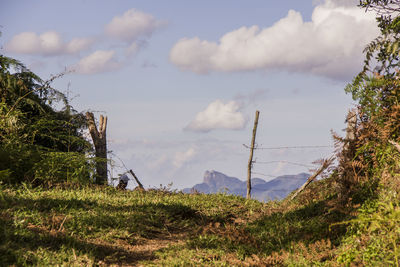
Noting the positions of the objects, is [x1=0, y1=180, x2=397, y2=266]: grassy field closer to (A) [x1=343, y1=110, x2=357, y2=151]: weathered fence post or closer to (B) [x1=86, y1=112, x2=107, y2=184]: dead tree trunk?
(A) [x1=343, y1=110, x2=357, y2=151]: weathered fence post

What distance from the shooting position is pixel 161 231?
863 centimetres

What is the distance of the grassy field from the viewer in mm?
6613

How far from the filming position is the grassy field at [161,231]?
6613 millimetres

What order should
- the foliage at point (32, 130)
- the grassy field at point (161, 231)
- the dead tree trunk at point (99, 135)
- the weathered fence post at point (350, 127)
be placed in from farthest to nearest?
the dead tree trunk at point (99, 135)
the foliage at point (32, 130)
the weathered fence post at point (350, 127)
the grassy field at point (161, 231)

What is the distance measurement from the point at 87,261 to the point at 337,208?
4.40m

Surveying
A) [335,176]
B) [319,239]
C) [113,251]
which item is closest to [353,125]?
[335,176]

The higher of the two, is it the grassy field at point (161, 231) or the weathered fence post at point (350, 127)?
the weathered fence post at point (350, 127)

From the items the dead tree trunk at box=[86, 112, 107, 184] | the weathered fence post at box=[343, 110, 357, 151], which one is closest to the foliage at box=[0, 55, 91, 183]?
the dead tree trunk at box=[86, 112, 107, 184]

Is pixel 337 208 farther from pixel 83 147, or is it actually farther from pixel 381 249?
pixel 83 147

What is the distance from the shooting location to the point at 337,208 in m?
7.67

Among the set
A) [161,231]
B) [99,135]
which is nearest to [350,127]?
[161,231]

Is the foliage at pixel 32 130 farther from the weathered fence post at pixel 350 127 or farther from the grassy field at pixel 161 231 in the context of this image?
the weathered fence post at pixel 350 127

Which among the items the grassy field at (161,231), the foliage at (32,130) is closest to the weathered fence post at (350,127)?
the grassy field at (161,231)

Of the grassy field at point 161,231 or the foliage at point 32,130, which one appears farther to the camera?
the foliage at point 32,130
